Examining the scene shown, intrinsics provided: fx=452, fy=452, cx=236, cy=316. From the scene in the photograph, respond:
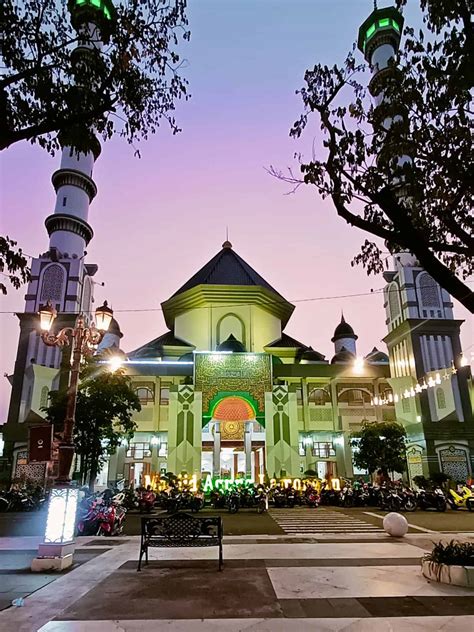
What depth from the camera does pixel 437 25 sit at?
5.69 m

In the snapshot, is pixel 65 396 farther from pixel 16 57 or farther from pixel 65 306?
pixel 16 57

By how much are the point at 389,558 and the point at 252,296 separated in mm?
24485

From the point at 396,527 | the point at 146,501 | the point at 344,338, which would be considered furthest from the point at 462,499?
the point at 344,338

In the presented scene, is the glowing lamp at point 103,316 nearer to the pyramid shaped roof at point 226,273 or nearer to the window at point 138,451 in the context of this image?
the window at point 138,451

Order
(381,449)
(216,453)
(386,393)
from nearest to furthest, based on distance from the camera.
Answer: (381,449) < (216,453) < (386,393)

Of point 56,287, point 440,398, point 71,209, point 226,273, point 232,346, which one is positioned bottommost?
point 440,398

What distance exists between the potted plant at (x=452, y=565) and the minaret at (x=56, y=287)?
22815 millimetres

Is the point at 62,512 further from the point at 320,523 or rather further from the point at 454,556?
the point at 320,523

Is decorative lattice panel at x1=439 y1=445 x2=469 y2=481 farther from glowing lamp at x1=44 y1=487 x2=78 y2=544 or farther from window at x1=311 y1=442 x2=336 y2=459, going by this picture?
glowing lamp at x1=44 y1=487 x2=78 y2=544

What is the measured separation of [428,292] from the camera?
27844 mm

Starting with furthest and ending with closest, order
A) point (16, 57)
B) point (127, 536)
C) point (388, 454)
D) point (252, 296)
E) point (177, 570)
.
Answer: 1. point (252, 296)
2. point (388, 454)
3. point (127, 536)
4. point (177, 570)
5. point (16, 57)

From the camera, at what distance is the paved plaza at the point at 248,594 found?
409 cm

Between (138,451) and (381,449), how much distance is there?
1366 cm

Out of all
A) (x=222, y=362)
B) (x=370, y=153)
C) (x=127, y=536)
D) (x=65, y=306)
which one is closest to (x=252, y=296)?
(x=222, y=362)
